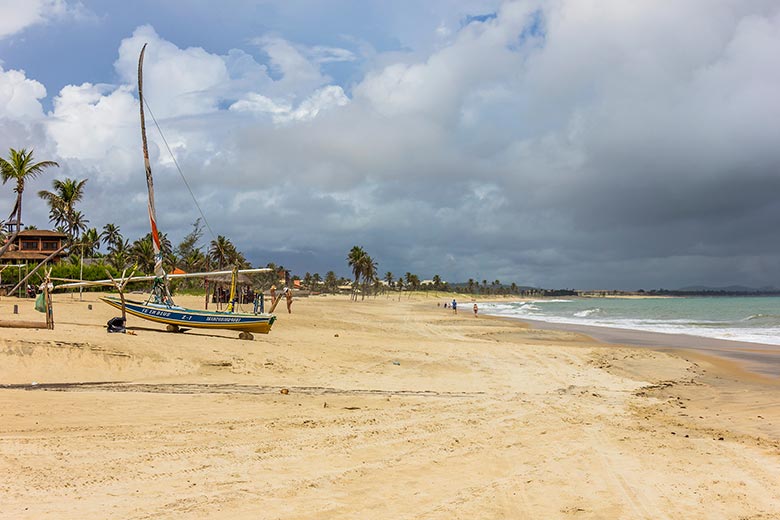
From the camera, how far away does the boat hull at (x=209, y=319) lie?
21109 mm

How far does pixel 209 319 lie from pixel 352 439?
47.7 ft

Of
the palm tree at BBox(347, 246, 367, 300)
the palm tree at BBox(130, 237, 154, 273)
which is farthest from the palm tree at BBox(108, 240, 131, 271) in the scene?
the palm tree at BBox(347, 246, 367, 300)

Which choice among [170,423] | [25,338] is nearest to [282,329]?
[25,338]

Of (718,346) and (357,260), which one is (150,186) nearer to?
(718,346)

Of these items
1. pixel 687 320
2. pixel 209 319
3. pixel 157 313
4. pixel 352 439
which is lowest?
pixel 687 320

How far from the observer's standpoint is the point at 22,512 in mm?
5094

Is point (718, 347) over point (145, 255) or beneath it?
beneath

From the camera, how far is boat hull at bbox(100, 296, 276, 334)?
2111 cm

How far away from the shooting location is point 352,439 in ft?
26.9

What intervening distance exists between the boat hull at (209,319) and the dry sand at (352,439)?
500cm

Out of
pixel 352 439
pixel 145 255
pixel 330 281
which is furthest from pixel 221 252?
pixel 352 439

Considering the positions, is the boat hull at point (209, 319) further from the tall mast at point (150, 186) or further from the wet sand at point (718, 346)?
the wet sand at point (718, 346)

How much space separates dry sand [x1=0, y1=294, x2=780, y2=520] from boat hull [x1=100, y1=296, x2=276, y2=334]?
16.4 feet

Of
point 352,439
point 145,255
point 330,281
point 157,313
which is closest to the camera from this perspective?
point 352,439
